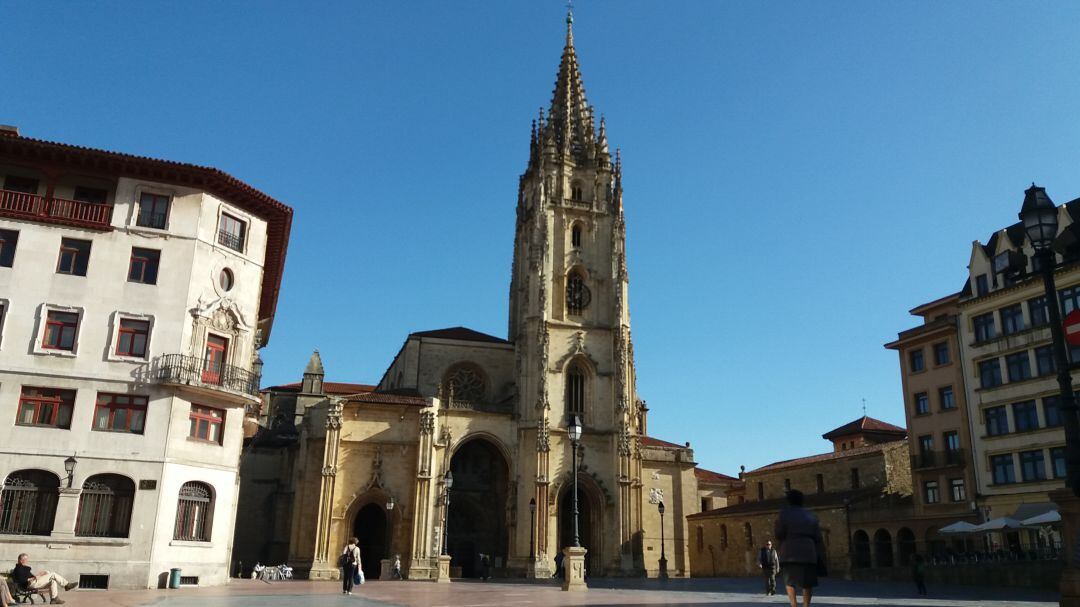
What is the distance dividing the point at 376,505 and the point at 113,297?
82.0 ft

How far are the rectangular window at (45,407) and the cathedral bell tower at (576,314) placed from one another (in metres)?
28.5

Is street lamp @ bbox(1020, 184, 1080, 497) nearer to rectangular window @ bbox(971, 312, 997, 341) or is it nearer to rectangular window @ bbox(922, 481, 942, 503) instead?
rectangular window @ bbox(971, 312, 997, 341)

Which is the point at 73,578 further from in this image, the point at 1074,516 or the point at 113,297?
the point at 1074,516

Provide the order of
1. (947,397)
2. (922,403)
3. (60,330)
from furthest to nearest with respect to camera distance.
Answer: (922,403) → (947,397) → (60,330)

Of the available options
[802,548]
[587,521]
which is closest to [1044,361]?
[587,521]

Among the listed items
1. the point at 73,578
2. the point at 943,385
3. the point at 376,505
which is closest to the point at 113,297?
the point at 73,578

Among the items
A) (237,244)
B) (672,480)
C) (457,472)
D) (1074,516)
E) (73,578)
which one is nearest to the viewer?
(1074,516)

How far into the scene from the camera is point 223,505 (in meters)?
27.2

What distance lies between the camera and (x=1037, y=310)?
1464 inches

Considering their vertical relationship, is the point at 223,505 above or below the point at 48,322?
below

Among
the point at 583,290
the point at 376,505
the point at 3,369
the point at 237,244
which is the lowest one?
the point at 376,505

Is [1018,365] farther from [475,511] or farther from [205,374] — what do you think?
[205,374]

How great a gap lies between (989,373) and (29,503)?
1595 inches

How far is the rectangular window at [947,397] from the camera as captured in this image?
41.2 metres
